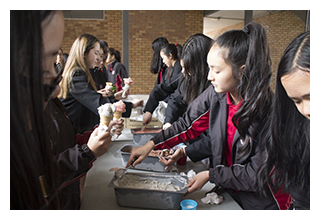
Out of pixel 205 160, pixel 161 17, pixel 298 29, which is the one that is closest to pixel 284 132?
pixel 298 29

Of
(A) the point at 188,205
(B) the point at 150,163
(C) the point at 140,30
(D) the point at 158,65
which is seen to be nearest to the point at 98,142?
(A) the point at 188,205

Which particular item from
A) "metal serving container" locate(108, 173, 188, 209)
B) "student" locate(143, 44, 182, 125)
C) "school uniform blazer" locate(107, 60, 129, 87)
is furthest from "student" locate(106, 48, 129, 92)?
"metal serving container" locate(108, 173, 188, 209)

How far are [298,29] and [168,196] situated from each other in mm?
929

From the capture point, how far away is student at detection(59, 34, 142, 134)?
3.19ft

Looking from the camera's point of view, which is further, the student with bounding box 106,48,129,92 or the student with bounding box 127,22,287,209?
the student with bounding box 106,48,129,92

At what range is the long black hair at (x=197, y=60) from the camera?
164 cm

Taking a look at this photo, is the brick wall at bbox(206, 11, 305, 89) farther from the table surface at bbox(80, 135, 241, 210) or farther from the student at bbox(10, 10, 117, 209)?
the student at bbox(10, 10, 117, 209)

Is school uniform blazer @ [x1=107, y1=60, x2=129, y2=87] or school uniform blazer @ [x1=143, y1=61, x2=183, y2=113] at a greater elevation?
school uniform blazer @ [x1=107, y1=60, x2=129, y2=87]

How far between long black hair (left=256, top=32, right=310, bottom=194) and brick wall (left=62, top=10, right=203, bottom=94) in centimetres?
51

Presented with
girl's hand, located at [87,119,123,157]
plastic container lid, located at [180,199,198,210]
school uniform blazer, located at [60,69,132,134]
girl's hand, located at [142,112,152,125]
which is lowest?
plastic container lid, located at [180,199,198,210]

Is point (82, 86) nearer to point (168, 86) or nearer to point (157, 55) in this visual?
point (168, 86)

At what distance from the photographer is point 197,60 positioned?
1.67 meters

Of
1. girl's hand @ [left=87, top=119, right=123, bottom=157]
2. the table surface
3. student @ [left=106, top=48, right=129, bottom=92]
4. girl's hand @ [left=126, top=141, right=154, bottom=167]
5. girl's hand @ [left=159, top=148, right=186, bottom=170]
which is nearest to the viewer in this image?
girl's hand @ [left=87, top=119, right=123, bottom=157]
